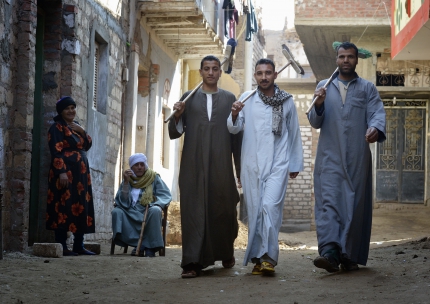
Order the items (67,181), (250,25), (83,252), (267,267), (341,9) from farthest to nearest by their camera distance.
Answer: (250,25)
(341,9)
(83,252)
(67,181)
(267,267)

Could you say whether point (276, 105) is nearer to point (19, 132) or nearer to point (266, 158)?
point (266, 158)

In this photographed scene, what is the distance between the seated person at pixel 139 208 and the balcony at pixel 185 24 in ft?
17.2

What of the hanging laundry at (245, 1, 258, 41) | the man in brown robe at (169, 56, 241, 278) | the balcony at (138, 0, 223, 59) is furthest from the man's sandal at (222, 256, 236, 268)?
the hanging laundry at (245, 1, 258, 41)

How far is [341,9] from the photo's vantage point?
687 inches

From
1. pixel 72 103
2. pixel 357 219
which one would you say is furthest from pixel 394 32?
pixel 357 219

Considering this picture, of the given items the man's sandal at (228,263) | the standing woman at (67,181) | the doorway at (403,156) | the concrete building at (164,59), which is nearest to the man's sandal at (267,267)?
the man's sandal at (228,263)

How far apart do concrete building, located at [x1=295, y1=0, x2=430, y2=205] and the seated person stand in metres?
9.40

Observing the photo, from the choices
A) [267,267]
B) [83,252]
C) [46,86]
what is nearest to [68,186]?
[83,252]

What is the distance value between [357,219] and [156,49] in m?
9.60

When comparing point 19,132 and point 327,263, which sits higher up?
point 19,132

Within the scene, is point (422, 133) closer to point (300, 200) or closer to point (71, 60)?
point (300, 200)

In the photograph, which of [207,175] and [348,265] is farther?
[207,175]

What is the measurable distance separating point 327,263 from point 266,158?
97 centimetres

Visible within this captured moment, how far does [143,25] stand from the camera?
14234mm
